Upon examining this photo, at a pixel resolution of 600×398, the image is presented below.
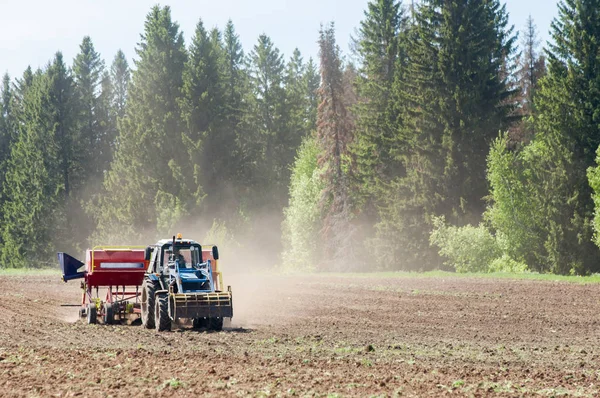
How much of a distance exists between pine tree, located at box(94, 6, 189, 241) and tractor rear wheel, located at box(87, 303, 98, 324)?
165 feet

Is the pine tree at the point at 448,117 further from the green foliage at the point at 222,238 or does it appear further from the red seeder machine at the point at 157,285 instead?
the red seeder machine at the point at 157,285

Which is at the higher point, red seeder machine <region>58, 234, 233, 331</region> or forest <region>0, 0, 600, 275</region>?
forest <region>0, 0, 600, 275</region>

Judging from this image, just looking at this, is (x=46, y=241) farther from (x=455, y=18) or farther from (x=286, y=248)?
(x=455, y=18)

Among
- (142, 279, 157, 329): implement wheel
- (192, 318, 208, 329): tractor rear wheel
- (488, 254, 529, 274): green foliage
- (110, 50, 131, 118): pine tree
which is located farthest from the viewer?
(110, 50, 131, 118): pine tree

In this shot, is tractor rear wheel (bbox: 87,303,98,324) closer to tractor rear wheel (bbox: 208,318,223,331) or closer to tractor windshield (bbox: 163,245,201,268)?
tractor windshield (bbox: 163,245,201,268)

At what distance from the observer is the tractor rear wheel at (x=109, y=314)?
23.4 metres

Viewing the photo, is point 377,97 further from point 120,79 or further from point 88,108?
point 120,79

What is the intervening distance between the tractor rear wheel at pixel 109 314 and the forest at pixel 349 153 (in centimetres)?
2831

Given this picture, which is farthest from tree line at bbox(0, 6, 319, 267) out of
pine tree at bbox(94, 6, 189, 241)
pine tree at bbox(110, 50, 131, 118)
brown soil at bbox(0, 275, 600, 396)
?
brown soil at bbox(0, 275, 600, 396)

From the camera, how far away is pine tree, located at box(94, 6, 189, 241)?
7425cm

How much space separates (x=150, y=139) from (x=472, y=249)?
33642mm

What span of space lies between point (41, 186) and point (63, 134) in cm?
546

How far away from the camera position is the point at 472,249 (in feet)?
172

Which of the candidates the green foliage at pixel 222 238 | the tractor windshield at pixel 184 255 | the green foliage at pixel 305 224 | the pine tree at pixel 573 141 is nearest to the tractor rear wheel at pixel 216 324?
the tractor windshield at pixel 184 255
